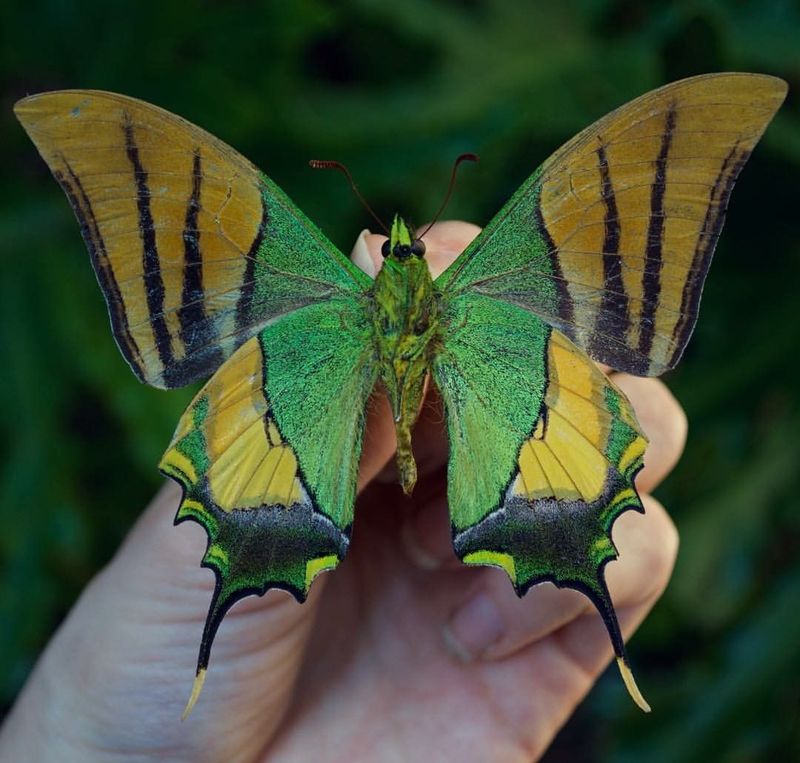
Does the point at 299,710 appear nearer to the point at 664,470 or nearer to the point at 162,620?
the point at 162,620

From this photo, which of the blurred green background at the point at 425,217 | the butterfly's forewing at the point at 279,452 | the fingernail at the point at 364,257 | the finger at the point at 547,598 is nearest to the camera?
the butterfly's forewing at the point at 279,452

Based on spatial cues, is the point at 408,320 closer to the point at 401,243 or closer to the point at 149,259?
the point at 401,243

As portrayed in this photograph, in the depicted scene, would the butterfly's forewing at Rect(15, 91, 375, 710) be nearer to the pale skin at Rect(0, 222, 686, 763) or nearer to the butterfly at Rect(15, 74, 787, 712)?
the butterfly at Rect(15, 74, 787, 712)

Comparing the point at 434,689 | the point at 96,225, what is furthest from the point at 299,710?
the point at 96,225

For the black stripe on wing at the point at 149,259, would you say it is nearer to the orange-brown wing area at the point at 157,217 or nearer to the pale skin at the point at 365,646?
the orange-brown wing area at the point at 157,217

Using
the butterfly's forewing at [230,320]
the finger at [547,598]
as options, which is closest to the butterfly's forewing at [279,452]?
the butterfly's forewing at [230,320]

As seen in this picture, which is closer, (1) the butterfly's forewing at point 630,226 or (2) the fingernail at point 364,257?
(1) the butterfly's forewing at point 630,226

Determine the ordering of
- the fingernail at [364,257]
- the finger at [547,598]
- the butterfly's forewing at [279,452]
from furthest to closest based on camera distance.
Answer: the finger at [547,598] < the fingernail at [364,257] < the butterfly's forewing at [279,452]
